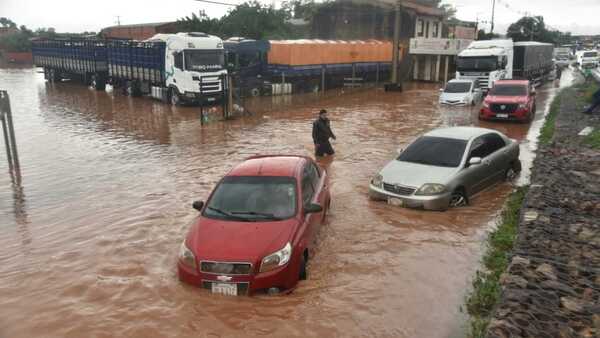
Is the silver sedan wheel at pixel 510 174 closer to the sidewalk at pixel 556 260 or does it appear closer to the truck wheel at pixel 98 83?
the sidewalk at pixel 556 260

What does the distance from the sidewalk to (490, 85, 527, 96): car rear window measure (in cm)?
935

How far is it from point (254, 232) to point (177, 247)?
2.31m

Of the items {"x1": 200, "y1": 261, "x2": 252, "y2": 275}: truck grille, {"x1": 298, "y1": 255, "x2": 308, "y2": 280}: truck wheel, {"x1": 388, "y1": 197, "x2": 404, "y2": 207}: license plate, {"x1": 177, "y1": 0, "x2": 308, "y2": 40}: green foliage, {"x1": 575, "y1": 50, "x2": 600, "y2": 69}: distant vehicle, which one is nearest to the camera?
{"x1": 200, "y1": 261, "x2": 252, "y2": 275}: truck grille

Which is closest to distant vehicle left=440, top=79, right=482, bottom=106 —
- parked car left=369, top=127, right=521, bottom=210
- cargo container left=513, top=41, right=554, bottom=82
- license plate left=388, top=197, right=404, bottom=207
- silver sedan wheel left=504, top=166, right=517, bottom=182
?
cargo container left=513, top=41, right=554, bottom=82

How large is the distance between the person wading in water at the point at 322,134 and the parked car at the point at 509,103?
30.6ft

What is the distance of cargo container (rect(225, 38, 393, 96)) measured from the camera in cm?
3281

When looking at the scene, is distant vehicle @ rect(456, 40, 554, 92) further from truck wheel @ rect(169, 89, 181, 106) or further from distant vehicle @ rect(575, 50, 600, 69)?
distant vehicle @ rect(575, 50, 600, 69)

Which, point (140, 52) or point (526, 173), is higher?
point (140, 52)

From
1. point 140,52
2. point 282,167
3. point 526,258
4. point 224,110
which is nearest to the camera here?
point 526,258

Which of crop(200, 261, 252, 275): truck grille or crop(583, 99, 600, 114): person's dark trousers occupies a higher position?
crop(583, 99, 600, 114): person's dark trousers

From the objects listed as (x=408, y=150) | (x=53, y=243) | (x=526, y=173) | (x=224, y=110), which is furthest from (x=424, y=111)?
(x=53, y=243)

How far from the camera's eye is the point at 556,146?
14.6m

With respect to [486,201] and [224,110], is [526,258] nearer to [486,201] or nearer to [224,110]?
[486,201]

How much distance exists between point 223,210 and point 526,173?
9310 millimetres
